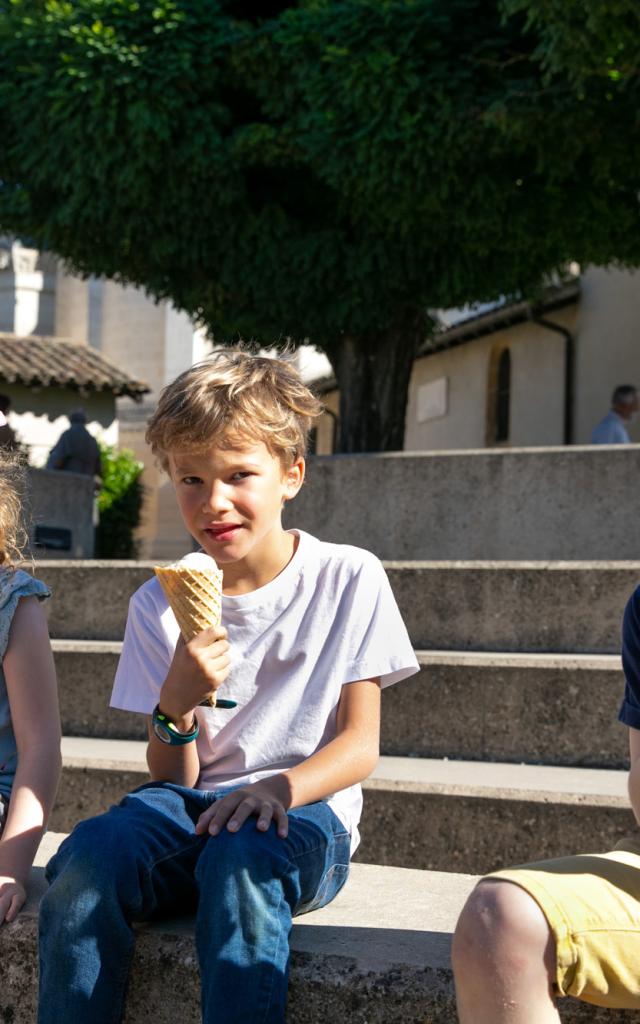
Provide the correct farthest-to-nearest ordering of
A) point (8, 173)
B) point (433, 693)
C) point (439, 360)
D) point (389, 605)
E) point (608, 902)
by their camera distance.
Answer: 1. point (439, 360)
2. point (8, 173)
3. point (433, 693)
4. point (389, 605)
5. point (608, 902)

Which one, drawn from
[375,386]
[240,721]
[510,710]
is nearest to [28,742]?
[240,721]

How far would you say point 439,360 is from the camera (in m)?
25.0

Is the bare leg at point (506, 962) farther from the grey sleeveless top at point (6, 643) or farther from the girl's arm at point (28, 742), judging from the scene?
the grey sleeveless top at point (6, 643)

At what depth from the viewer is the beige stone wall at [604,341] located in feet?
57.8

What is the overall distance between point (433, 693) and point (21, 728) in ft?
7.34

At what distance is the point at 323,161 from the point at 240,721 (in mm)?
10456

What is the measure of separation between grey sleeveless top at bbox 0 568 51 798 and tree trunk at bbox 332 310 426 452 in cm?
1113

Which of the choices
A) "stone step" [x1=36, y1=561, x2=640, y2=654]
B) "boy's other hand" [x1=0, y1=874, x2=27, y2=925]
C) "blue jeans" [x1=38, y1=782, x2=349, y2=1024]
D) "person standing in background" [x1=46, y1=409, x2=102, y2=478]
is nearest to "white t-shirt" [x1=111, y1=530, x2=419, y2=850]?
"blue jeans" [x1=38, y1=782, x2=349, y2=1024]

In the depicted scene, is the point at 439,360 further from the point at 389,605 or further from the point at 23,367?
the point at 389,605

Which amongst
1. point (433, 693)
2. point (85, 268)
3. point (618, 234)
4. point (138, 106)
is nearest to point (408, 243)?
point (618, 234)

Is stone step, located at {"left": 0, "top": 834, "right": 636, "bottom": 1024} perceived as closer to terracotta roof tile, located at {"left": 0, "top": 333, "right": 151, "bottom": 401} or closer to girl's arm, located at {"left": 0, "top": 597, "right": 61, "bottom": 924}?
girl's arm, located at {"left": 0, "top": 597, "right": 61, "bottom": 924}

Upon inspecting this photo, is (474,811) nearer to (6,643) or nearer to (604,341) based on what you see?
(6,643)

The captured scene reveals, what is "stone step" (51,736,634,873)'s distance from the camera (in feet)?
12.5

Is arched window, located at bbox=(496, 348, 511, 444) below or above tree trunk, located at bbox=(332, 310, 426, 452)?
above
